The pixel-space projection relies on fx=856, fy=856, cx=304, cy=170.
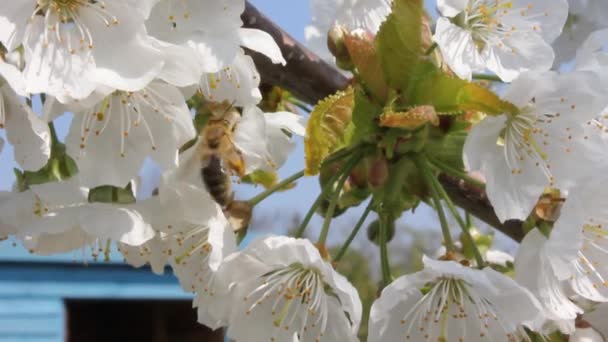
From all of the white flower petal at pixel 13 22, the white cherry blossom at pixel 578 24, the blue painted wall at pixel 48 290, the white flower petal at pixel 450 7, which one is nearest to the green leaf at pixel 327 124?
the white flower petal at pixel 450 7

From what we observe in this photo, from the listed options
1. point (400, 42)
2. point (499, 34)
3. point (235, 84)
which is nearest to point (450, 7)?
point (499, 34)

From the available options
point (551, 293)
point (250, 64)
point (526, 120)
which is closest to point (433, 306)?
point (551, 293)

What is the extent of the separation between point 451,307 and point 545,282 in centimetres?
13

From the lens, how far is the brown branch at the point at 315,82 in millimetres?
1172

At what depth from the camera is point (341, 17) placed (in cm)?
132

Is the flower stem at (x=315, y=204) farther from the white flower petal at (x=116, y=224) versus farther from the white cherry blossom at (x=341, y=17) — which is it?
the white cherry blossom at (x=341, y=17)

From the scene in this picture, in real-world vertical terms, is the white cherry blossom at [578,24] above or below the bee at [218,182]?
above

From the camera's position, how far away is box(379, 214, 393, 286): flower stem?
105 centimetres

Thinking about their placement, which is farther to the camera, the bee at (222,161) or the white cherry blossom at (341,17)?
the white cherry blossom at (341,17)

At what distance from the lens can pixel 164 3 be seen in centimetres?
84

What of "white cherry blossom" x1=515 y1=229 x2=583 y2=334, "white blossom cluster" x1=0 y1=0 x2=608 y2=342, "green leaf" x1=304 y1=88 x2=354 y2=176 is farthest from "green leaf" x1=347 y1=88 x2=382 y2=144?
"white cherry blossom" x1=515 y1=229 x2=583 y2=334

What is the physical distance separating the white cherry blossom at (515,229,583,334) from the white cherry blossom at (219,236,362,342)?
188mm

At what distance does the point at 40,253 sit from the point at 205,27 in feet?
1.45

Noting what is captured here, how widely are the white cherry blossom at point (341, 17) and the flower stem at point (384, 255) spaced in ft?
1.02
